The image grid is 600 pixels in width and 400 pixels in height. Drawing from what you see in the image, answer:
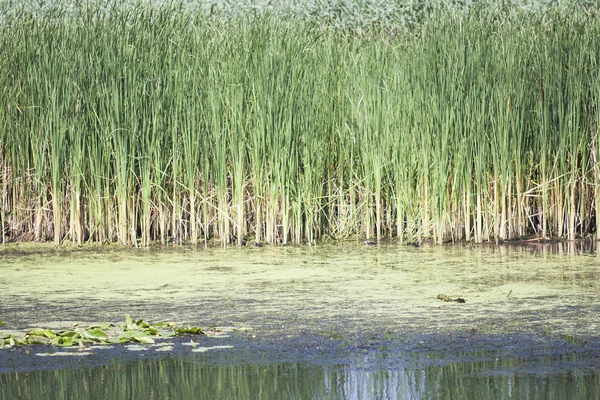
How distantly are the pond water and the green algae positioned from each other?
0.01 metres

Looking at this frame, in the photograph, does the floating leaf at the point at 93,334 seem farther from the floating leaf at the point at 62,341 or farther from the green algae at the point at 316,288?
the green algae at the point at 316,288

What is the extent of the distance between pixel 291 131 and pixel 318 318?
111 inches

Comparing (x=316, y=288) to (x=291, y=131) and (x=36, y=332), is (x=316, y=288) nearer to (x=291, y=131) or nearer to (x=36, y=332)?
(x=36, y=332)

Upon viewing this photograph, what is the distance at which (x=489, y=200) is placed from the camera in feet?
23.3

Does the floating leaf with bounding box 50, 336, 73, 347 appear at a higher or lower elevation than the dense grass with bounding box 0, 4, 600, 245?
lower

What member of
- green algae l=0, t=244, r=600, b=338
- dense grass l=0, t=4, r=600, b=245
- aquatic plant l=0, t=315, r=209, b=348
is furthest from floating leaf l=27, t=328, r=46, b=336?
dense grass l=0, t=4, r=600, b=245

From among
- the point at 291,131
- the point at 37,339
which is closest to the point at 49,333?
the point at 37,339

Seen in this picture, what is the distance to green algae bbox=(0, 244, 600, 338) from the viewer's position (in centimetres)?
433

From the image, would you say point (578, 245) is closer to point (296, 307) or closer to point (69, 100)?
point (296, 307)

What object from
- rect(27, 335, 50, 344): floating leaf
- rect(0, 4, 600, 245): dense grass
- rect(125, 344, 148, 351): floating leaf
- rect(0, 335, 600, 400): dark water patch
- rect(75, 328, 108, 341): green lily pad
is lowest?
rect(0, 335, 600, 400): dark water patch

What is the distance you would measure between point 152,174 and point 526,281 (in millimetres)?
2952

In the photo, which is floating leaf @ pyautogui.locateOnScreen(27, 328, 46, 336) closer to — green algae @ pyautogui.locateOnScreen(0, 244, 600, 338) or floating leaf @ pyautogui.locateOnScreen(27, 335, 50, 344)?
floating leaf @ pyautogui.locateOnScreen(27, 335, 50, 344)

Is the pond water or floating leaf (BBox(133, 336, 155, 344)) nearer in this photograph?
the pond water

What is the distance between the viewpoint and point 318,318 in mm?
4391
